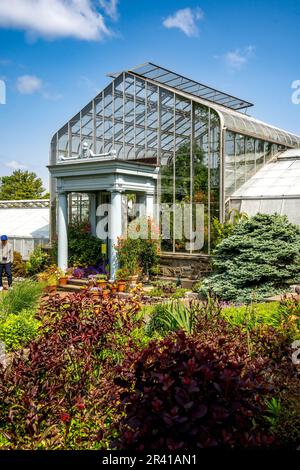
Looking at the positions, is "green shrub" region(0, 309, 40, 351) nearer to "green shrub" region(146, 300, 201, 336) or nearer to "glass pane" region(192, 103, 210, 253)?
"green shrub" region(146, 300, 201, 336)

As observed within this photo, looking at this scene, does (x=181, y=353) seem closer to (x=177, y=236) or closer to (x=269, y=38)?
(x=269, y=38)

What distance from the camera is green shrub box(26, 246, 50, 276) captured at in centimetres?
1925

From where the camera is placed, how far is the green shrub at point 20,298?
9102 millimetres

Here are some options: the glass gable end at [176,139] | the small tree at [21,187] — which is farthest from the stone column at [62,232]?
the small tree at [21,187]

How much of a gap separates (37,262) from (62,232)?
2.27 metres

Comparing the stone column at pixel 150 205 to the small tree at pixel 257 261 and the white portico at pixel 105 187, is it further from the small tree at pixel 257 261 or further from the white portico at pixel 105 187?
the small tree at pixel 257 261

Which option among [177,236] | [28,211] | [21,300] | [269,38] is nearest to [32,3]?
[269,38]

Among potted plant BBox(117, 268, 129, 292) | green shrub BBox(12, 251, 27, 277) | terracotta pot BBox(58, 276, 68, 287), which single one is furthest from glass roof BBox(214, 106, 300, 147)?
green shrub BBox(12, 251, 27, 277)

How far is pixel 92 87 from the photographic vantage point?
18.5m

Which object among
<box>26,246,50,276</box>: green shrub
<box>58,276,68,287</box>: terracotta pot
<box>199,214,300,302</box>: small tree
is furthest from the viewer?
<box>26,246,50,276</box>: green shrub

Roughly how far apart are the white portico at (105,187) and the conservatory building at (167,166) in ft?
0.12

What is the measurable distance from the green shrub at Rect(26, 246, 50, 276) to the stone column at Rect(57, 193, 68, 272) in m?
1.69

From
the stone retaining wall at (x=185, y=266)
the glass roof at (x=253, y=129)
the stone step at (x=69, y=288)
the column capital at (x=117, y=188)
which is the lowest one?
the stone step at (x=69, y=288)
